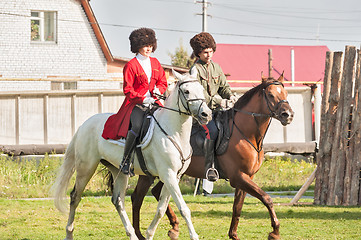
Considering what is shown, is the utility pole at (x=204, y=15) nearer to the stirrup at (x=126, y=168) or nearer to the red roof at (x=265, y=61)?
the red roof at (x=265, y=61)

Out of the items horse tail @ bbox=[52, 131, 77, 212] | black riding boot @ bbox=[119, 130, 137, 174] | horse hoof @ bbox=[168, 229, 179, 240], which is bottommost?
horse hoof @ bbox=[168, 229, 179, 240]


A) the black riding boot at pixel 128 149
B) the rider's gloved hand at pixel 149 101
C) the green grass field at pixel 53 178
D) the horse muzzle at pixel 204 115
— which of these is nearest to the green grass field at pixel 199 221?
the green grass field at pixel 53 178

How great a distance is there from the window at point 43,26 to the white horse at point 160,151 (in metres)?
19.0

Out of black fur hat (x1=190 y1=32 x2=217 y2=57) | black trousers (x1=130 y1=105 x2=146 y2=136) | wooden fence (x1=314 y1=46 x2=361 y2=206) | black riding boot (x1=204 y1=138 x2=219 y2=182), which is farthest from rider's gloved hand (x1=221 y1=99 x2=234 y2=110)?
wooden fence (x1=314 y1=46 x2=361 y2=206)

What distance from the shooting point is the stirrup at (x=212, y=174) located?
1009cm

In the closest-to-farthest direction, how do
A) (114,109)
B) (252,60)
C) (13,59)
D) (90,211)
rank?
1. (90,211)
2. (114,109)
3. (13,59)
4. (252,60)

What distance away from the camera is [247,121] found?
33.4 feet

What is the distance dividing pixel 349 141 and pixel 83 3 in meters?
17.4

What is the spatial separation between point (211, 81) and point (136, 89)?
1.73 metres

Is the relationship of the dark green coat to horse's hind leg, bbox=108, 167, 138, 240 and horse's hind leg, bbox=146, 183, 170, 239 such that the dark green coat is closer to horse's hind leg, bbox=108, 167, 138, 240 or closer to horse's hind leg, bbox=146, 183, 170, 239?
horse's hind leg, bbox=108, 167, 138, 240

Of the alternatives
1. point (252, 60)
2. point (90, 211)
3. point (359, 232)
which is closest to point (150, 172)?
Answer: point (359, 232)

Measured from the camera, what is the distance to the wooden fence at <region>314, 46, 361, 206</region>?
14094mm

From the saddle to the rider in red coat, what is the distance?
1131 millimetres

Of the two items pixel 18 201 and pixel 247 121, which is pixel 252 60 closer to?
pixel 18 201
